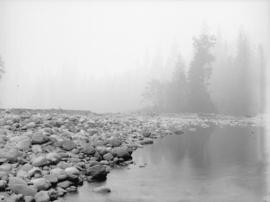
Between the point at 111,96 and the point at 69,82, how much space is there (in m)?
25.2

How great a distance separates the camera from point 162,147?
16500mm

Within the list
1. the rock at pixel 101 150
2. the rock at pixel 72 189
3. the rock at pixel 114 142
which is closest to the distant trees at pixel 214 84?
the rock at pixel 114 142

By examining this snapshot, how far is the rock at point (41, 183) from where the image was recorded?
8445mm

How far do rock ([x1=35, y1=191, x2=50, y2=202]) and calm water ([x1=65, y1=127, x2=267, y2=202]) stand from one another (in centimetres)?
54

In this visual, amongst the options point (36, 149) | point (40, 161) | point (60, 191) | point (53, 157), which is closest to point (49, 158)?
point (53, 157)

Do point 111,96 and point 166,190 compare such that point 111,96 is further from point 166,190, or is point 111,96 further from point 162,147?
point 166,190

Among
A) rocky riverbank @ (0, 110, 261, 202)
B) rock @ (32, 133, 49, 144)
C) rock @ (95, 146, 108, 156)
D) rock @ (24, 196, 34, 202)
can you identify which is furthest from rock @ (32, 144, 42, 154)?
rock @ (24, 196, 34, 202)

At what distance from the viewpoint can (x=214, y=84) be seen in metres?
60.7

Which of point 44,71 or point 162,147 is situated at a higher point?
point 44,71

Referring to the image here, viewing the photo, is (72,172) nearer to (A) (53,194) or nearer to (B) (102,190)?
(B) (102,190)

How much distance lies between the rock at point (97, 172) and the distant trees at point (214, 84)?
35127 mm

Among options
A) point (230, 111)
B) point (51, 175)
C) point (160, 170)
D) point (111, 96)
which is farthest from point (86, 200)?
point (111, 96)

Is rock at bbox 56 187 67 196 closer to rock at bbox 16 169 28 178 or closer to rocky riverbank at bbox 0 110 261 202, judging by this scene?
rocky riverbank at bbox 0 110 261 202

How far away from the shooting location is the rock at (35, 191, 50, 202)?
7.81m
